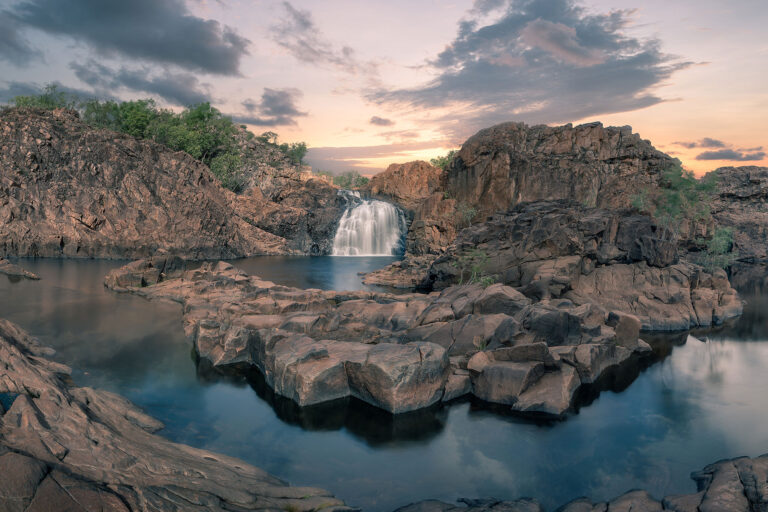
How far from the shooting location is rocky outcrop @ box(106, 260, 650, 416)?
14203mm

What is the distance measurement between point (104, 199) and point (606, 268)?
58233mm

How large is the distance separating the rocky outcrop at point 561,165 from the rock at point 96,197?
37.8 m

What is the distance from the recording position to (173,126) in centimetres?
8156

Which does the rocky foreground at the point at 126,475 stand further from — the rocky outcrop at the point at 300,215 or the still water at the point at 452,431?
the rocky outcrop at the point at 300,215

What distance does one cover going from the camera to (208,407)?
1445 centimetres

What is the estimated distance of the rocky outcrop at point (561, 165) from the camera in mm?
61438

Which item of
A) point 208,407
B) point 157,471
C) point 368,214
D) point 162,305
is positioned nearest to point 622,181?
point 368,214

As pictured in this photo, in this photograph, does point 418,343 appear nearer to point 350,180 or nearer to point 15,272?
point 15,272

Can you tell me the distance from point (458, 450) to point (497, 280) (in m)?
20.6

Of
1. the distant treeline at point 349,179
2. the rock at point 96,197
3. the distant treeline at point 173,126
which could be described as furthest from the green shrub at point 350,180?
the rock at point 96,197

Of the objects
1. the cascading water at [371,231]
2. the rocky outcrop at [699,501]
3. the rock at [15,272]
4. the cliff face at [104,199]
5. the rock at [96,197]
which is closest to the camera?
the rocky outcrop at [699,501]

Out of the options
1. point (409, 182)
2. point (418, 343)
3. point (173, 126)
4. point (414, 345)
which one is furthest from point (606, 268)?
point (173, 126)

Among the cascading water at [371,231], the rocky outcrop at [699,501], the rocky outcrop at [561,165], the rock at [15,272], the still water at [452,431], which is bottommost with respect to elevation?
the still water at [452,431]

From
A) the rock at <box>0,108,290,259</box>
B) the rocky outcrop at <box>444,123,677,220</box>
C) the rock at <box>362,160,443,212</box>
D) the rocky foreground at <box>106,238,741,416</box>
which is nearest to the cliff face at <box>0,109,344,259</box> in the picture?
the rock at <box>0,108,290,259</box>
